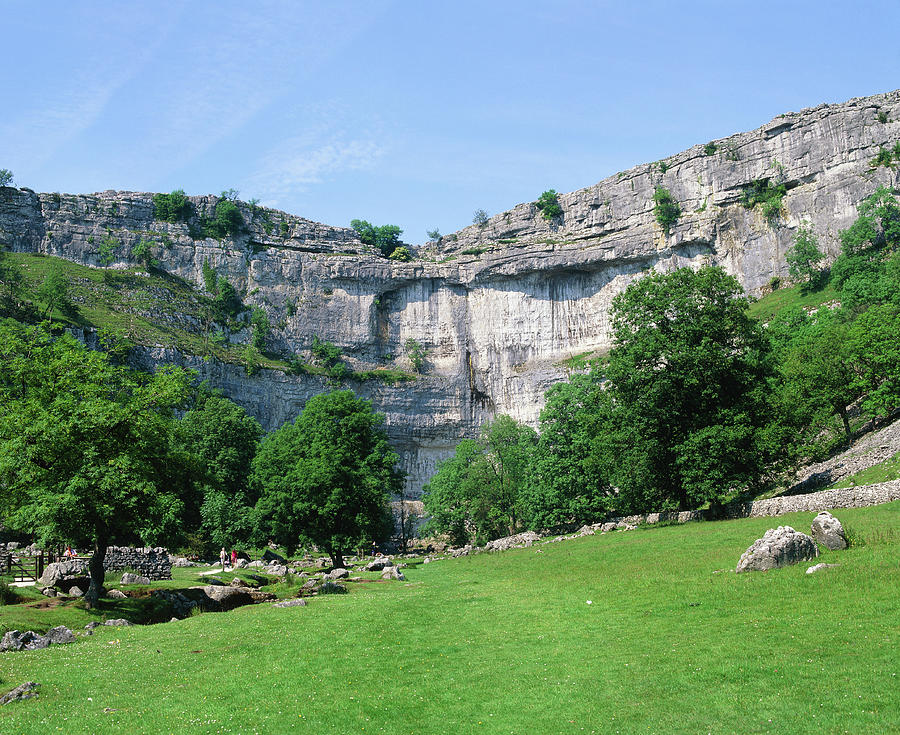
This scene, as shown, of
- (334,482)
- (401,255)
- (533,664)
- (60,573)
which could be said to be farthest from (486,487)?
A: (401,255)

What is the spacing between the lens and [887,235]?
2911 inches

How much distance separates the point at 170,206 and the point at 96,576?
292ft

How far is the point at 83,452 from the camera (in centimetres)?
2258

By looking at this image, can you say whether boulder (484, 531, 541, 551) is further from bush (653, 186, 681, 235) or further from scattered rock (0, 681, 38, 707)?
bush (653, 186, 681, 235)

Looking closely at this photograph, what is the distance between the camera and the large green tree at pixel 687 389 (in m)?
31.5

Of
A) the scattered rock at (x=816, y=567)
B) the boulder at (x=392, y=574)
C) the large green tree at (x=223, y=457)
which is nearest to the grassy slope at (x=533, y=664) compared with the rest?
the scattered rock at (x=816, y=567)

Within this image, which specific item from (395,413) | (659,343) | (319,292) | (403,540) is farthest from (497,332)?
(659,343)

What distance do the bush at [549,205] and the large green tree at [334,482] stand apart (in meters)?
62.8

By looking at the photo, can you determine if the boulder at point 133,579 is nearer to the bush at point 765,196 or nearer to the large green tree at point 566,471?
the large green tree at point 566,471

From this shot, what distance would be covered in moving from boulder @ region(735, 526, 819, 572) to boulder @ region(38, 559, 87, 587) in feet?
72.9

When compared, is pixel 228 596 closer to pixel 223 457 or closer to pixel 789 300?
pixel 223 457

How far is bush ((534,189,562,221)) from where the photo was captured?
102438mm

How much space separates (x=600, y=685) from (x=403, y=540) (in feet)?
234

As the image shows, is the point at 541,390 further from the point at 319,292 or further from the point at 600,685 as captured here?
the point at 600,685
